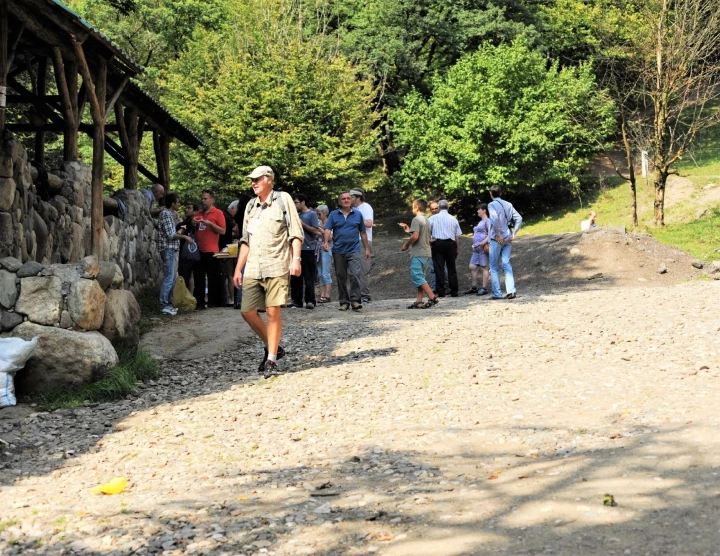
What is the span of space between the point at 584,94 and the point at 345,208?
28.1 meters

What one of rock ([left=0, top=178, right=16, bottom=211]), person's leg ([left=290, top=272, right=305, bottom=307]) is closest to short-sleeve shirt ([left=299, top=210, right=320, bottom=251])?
person's leg ([left=290, top=272, right=305, bottom=307])

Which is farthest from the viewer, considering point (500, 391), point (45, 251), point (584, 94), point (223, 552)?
point (584, 94)

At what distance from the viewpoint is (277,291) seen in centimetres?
925

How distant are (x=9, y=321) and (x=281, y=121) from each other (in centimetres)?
2407

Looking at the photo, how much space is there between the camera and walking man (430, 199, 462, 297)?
55.2 feet

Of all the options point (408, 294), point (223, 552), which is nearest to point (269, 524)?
point (223, 552)

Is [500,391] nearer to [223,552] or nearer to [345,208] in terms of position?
[223,552]

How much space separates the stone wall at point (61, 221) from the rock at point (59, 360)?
88.6 inches

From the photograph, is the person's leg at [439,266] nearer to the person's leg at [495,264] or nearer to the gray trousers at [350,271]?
the person's leg at [495,264]

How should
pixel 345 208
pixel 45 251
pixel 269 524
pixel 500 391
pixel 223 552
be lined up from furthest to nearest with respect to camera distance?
pixel 345 208 → pixel 45 251 → pixel 500 391 → pixel 269 524 → pixel 223 552

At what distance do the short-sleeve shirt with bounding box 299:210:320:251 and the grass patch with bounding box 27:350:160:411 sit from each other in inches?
222

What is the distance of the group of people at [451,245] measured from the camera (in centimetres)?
1504

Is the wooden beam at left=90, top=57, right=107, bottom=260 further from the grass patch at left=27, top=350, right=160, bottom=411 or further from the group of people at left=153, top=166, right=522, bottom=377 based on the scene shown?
the grass patch at left=27, top=350, right=160, bottom=411

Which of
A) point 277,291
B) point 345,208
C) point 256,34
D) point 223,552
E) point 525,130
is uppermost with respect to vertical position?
point 256,34
